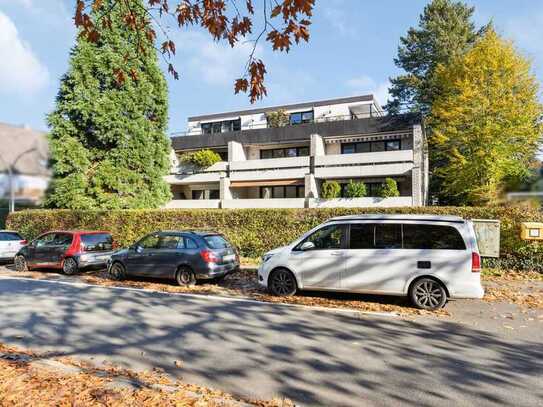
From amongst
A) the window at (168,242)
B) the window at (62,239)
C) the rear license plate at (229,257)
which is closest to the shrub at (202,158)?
the window at (62,239)

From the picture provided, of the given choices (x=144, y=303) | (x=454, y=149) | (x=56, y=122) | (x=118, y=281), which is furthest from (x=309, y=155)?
(x=144, y=303)

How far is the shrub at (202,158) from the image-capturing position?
31.2 meters

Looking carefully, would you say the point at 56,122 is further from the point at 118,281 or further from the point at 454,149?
the point at 454,149

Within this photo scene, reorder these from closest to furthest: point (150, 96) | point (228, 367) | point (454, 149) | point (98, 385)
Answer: point (98, 385) → point (228, 367) → point (150, 96) → point (454, 149)

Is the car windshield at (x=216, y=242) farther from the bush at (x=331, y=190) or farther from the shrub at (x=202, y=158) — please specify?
the shrub at (x=202, y=158)

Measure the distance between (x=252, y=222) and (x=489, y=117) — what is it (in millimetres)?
15590

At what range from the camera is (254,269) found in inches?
480

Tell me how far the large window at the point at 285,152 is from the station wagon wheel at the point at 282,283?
76.7ft

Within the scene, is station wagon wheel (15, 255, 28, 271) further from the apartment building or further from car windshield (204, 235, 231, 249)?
the apartment building

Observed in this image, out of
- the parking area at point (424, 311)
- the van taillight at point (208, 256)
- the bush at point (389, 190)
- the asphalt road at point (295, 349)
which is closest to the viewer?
the asphalt road at point (295, 349)

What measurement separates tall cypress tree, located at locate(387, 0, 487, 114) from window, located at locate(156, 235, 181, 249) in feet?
97.8

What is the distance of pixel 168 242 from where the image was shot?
402 inches

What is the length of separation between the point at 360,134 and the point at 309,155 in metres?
4.48

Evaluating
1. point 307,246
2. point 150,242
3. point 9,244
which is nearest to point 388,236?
point 307,246
